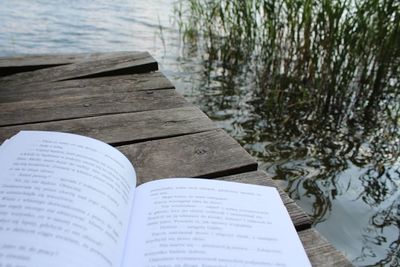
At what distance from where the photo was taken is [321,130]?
10.3 ft

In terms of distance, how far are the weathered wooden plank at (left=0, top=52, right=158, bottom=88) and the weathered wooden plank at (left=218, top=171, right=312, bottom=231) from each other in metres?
0.95

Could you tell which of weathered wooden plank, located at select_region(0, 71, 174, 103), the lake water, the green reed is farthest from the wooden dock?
the green reed

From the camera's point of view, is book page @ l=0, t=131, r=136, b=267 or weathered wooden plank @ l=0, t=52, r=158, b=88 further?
weathered wooden plank @ l=0, t=52, r=158, b=88

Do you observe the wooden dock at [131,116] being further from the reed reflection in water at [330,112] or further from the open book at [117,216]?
the reed reflection in water at [330,112]

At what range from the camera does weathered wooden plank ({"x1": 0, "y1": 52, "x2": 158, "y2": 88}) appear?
5.34 ft

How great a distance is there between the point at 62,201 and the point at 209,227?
25 centimetres

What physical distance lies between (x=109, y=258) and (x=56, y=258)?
0.26 ft

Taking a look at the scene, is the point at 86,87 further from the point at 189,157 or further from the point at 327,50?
the point at 327,50

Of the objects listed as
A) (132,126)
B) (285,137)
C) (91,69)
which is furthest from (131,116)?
(285,137)

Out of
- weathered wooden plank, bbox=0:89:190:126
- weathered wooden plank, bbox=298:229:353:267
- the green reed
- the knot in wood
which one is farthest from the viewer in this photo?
the green reed

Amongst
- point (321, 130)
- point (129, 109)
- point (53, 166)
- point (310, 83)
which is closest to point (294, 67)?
point (310, 83)

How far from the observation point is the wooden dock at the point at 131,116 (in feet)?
3.23

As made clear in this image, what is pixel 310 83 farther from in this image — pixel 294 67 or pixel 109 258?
pixel 109 258

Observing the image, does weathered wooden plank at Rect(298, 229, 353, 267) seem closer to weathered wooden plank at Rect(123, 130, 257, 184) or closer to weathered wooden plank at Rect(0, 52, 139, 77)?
weathered wooden plank at Rect(123, 130, 257, 184)
